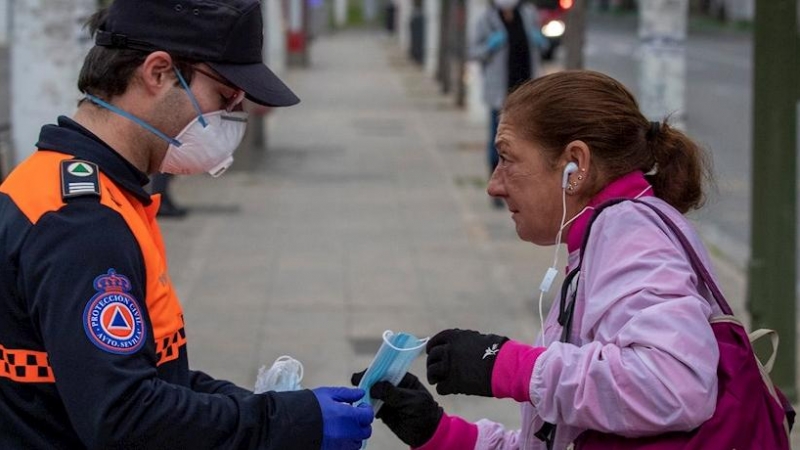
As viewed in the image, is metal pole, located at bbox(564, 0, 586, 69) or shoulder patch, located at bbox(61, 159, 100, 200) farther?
metal pole, located at bbox(564, 0, 586, 69)

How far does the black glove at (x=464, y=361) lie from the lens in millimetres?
2529

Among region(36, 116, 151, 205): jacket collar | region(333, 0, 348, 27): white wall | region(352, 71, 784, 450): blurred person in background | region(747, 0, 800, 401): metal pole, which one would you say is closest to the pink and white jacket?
region(352, 71, 784, 450): blurred person in background

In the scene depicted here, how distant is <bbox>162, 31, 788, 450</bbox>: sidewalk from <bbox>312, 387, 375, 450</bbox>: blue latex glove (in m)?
3.40

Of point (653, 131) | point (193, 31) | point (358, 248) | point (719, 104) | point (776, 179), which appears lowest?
point (719, 104)

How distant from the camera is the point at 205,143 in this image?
261 cm

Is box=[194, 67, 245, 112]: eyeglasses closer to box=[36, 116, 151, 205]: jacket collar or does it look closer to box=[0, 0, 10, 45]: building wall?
box=[36, 116, 151, 205]: jacket collar

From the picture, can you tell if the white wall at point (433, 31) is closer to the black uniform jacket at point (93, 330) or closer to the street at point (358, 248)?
the street at point (358, 248)

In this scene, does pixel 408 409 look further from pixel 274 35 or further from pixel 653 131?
pixel 274 35

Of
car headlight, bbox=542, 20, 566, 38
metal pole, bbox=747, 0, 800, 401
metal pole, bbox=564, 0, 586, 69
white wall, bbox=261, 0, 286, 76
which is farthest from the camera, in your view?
white wall, bbox=261, 0, 286, 76

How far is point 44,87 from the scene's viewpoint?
7742 millimetres

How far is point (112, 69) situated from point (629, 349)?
98 centimetres

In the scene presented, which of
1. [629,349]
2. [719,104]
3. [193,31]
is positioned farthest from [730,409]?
[719,104]

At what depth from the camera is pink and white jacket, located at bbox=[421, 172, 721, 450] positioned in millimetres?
2299

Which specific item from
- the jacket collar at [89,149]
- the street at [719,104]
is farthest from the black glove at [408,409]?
the street at [719,104]
